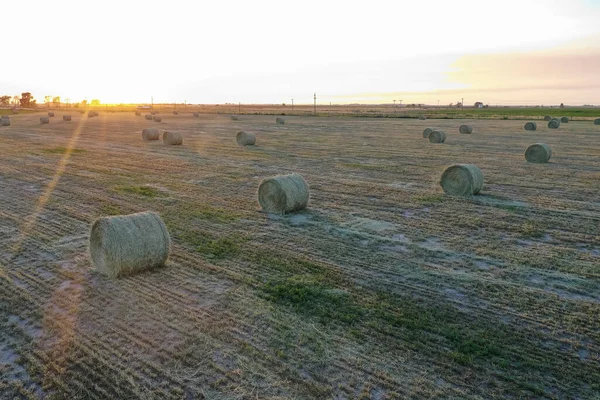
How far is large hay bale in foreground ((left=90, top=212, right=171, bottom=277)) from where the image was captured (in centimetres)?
893

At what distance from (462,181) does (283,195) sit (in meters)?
6.51

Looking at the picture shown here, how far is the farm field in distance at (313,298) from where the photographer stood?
5988mm

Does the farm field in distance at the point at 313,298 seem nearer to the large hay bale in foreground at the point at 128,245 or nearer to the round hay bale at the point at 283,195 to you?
the large hay bale in foreground at the point at 128,245

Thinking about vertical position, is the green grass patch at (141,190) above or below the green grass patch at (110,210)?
above

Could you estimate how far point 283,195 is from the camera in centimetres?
1355

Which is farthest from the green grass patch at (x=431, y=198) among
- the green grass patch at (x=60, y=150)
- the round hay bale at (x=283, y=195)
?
the green grass patch at (x=60, y=150)

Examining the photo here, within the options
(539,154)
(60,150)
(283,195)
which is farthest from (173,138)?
(539,154)

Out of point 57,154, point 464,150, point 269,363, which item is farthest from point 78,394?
point 464,150

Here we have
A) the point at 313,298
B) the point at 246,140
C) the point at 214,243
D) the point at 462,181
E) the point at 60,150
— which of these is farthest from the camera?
the point at 246,140

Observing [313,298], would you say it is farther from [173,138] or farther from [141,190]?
[173,138]

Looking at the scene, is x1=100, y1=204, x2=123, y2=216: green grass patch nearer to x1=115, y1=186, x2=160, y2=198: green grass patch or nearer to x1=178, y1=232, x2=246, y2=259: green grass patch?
x1=115, y1=186, x2=160, y2=198: green grass patch

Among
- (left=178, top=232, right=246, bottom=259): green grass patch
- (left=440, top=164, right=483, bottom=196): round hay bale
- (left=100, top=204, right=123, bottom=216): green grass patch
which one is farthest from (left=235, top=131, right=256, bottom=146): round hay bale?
(left=178, top=232, right=246, bottom=259): green grass patch

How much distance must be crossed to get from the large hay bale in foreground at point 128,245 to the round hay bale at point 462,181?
1047cm

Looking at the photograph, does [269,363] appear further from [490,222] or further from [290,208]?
[490,222]
